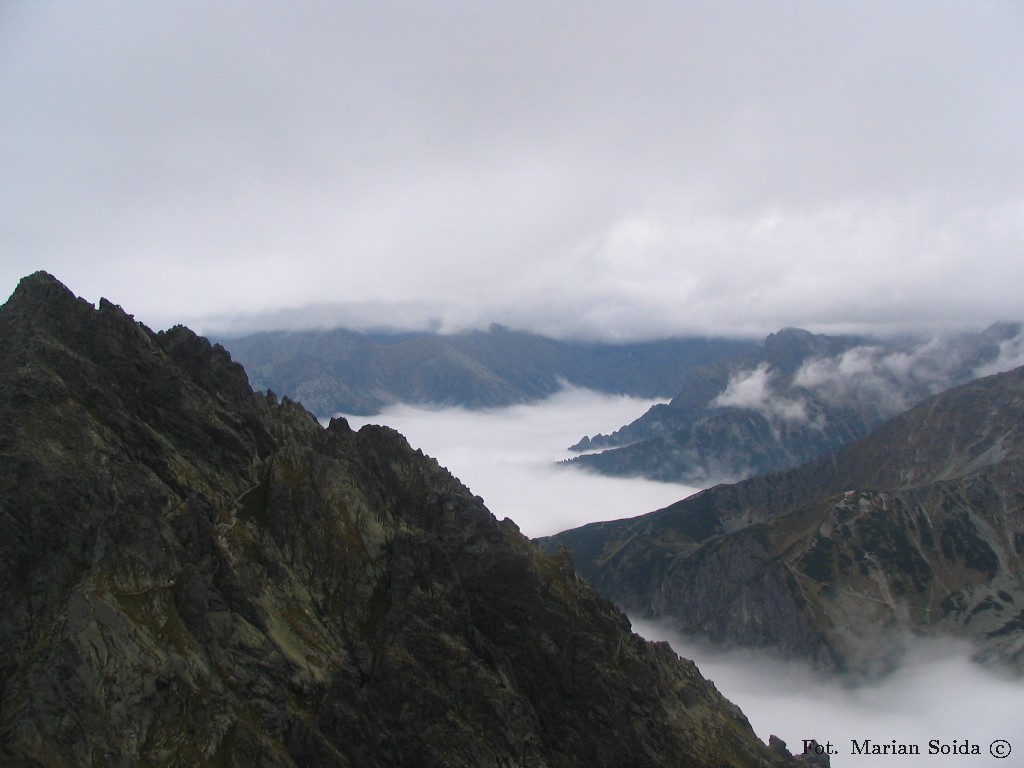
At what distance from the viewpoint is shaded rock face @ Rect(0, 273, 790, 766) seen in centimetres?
8544

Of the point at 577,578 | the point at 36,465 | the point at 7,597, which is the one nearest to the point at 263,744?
the point at 7,597

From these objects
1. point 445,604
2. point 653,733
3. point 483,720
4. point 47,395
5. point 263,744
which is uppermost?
point 47,395

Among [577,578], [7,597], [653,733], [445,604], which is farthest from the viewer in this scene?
[577,578]

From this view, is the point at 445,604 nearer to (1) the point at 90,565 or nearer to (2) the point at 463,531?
(2) the point at 463,531

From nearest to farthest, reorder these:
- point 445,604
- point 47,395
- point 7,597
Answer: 1. point 7,597
2. point 47,395
3. point 445,604

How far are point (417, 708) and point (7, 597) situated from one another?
202 ft

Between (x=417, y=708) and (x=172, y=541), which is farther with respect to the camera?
(x=417, y=708)

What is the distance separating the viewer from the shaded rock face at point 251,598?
8544 centimetres

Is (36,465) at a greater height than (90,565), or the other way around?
(36,465)

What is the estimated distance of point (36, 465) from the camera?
319 feet

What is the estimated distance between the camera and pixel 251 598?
10712cm

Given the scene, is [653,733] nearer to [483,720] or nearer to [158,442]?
[483,720]

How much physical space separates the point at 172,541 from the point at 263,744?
105ft

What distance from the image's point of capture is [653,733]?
449ft
